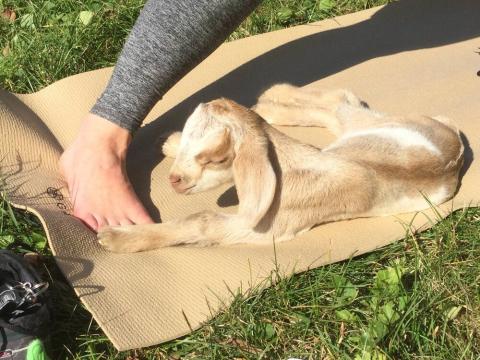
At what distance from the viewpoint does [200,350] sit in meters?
2.46

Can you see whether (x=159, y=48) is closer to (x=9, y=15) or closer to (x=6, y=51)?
(x=6, y=51)

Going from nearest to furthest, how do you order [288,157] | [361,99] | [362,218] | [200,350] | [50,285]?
1. [200,350]
2. [50,285]
3. [288,157]
4. [362,218]
5. [361,99]

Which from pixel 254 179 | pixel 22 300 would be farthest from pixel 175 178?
pixel 22 300

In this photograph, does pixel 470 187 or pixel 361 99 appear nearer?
pixel 470 187

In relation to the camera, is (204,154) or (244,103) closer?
(204,154)

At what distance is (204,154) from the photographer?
2.76 meters

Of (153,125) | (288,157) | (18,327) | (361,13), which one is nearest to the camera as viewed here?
(18,327)

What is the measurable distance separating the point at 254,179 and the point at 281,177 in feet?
0.59

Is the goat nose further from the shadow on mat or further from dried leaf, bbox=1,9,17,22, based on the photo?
dried leaf, bbox=1,9,17,22

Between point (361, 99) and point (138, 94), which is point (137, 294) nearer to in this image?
point (138, 94)

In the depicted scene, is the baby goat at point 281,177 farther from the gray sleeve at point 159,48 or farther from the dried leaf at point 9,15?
the dried leaf at point 9,15

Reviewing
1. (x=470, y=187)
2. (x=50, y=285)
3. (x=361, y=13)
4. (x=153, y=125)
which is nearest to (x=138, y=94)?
(x=153, y=125)

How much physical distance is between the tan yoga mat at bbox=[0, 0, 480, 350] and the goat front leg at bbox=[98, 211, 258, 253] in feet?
0.12

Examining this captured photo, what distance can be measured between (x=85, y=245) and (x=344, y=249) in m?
1.03
